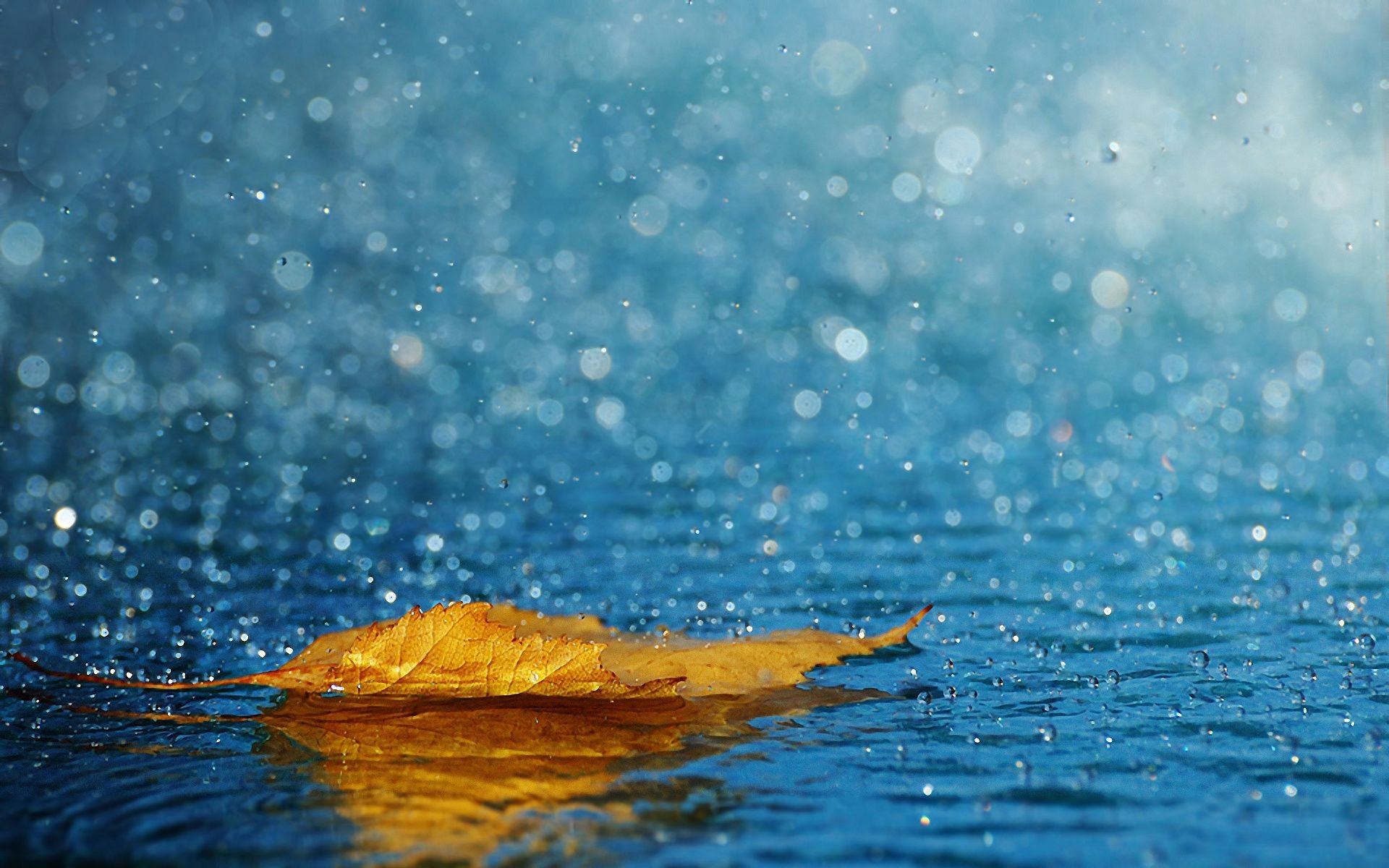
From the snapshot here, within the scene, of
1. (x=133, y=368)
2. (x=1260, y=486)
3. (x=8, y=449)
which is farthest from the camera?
(x=133, y=368)

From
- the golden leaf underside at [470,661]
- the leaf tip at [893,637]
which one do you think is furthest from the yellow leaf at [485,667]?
the leaf tip at [893,637]

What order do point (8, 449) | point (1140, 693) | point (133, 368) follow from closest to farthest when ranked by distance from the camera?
1. point (1140, 693)
2. point (8, 449)
3. point (133, 368)

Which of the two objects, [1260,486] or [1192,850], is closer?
[1192,850]

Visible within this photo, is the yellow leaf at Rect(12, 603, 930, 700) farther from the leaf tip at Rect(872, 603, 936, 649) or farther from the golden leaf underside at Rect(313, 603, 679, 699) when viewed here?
the leaf tip at Rect(872, 603, 936, 649)

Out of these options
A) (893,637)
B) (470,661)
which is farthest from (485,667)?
(893,637)

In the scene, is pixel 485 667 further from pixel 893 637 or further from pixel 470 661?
pixel 893 637

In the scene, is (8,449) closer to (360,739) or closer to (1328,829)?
(360,739)

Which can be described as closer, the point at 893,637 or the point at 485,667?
the point at 485,667

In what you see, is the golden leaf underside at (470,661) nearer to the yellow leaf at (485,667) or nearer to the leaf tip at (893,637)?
the yellow leaf at (485,667)

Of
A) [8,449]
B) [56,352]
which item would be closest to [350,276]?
[56,352]
